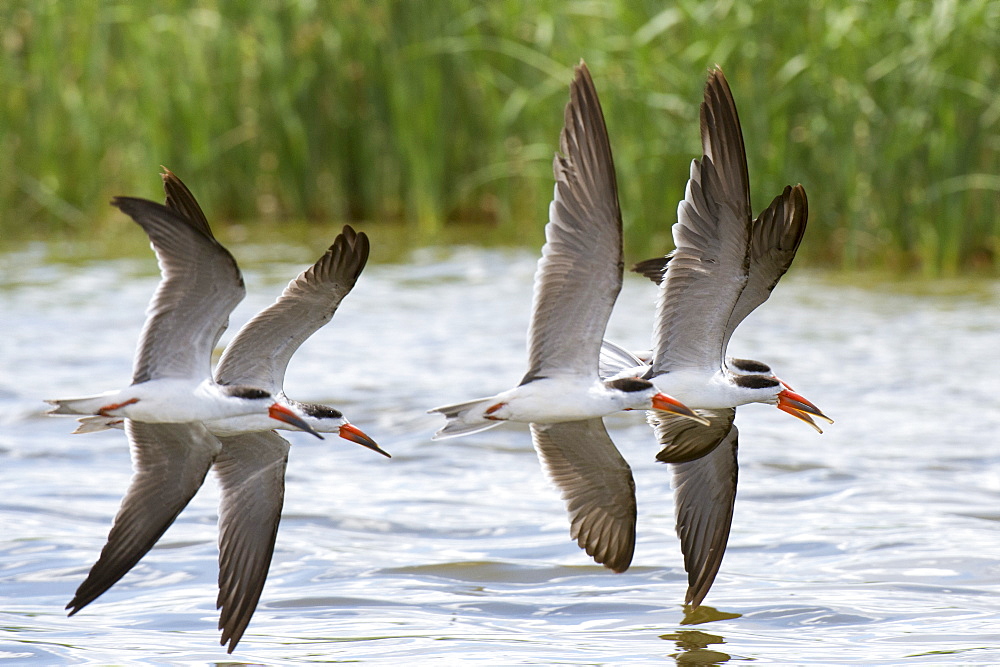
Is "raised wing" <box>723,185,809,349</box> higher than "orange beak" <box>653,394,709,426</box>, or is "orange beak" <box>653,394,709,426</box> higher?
"raised wing" <box>723,185,809,349</box>

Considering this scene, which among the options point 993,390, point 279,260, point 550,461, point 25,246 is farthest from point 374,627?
point 25,246

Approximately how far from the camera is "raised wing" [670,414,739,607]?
19.4 feet

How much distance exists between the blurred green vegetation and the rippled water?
0.93 m

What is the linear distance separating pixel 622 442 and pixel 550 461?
275 centimetres

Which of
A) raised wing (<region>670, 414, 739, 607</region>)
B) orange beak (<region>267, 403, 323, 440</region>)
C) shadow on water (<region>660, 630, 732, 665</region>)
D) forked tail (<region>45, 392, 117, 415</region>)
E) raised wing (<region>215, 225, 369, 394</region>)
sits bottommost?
shadow on water (<region>660, 630, 732, 665</region>)

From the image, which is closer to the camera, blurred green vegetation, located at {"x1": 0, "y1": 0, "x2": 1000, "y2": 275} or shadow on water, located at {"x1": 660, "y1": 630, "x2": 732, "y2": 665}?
shadow on water, located at {"x1": 660, "y1": 630, "x2": 732, "y2": 665}

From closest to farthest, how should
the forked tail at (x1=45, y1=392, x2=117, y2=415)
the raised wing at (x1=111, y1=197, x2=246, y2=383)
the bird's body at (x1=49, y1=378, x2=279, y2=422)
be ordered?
the forked tail at (x1=45, y1=392, x2=117, y2=415), the bird's body at (x1=49, y1=378, x2=279, y2=422), the raised wing at (x1=111, y1=197, x2=246, y2=383)

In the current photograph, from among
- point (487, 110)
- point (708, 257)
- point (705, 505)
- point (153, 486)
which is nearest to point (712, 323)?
point (708, 257)

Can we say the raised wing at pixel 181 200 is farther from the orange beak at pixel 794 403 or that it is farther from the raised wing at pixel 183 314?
the orange beak at pixel 794 403

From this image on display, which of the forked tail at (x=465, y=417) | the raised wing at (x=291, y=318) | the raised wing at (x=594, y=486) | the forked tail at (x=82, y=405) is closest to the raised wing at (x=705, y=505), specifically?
the raised wing at (x=594, y=486)

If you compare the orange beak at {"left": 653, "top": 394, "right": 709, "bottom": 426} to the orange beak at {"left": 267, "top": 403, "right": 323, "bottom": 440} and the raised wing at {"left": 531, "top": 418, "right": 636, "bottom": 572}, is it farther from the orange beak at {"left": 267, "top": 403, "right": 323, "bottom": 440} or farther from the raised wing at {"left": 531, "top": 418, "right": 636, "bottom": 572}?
the orange beak at {"left": 267, "top": 403, "right": 323, "bottom": 440}

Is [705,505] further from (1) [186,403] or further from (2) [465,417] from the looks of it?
(1) [186,403]

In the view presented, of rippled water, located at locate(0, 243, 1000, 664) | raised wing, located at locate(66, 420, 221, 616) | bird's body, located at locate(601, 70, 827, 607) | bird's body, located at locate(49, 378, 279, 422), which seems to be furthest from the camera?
rippled water, located at locate(0, 243, 1000, 664)

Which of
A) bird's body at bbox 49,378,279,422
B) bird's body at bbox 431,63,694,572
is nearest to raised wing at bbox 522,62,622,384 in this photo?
bird's body at bbox 431,63,694,572
